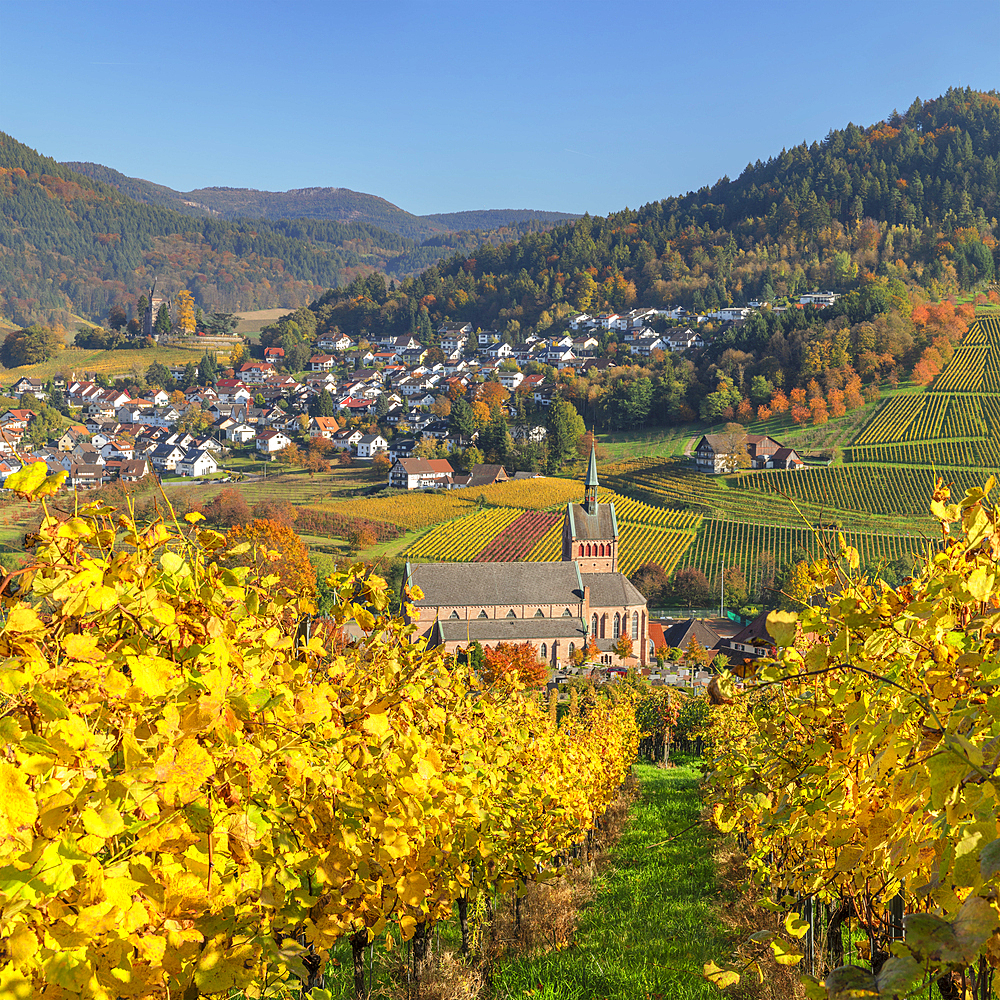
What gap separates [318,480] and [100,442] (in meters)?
38.4

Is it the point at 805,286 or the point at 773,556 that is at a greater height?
Result: the point at 805,286

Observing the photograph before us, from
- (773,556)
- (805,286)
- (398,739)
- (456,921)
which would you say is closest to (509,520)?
(773,556)

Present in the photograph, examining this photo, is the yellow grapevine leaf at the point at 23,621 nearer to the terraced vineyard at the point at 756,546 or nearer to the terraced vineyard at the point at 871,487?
the terraced vineyard at the point at 756,546

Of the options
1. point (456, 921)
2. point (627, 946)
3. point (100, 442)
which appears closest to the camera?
point (627, 946)

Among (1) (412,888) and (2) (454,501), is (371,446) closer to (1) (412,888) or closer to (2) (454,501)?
(2) (454,501)

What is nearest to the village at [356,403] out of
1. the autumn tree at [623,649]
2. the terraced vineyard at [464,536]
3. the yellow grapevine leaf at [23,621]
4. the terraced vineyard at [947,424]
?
the terraced vineyard at [947,424]

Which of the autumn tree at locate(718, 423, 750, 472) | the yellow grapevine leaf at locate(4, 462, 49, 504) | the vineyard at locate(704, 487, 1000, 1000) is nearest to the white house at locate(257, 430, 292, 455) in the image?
the autumn tree at locate(718, 423, 750, 472)

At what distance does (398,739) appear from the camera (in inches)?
148

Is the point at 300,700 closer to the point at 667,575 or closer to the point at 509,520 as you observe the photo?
the point at 667,575

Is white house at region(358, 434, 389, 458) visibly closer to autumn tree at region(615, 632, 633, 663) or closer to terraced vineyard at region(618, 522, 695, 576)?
terraced vineyard at region(618, 522, 695, 576)

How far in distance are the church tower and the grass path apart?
40.6m

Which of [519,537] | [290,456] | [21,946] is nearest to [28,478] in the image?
[21,946]

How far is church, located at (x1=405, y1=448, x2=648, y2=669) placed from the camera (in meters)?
50.4

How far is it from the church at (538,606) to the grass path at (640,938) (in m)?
34.9
